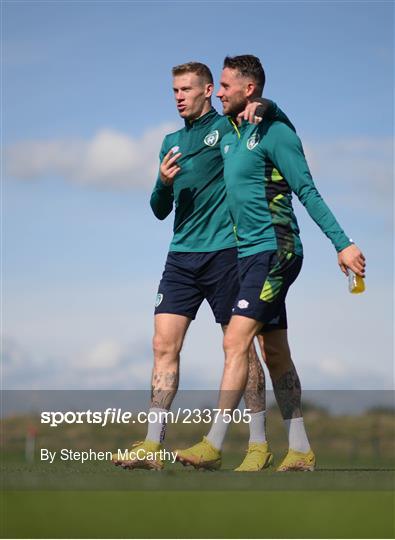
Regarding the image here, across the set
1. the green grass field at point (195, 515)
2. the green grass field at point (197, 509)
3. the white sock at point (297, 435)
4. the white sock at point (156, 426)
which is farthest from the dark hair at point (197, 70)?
the green grass field at point (195, 515)

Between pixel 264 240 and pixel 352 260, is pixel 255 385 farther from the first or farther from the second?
pixel 352 260

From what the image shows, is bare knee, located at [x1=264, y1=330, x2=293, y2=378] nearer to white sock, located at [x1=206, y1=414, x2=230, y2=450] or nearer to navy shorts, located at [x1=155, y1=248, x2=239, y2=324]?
navy shorts, located at [x1=155, y1=248, x2=239, y2=324]

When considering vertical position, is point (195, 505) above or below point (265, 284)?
below

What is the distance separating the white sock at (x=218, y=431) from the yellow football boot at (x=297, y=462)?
588 millimetres

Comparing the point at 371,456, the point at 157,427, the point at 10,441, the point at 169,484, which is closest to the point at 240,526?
the point at 169,484

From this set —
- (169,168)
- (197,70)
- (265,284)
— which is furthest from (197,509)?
(197,70)

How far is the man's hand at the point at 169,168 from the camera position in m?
7.70

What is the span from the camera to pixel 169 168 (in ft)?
25.3

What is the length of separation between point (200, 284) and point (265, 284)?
0.89 metres

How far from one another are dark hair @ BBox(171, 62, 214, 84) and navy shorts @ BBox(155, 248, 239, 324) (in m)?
1.44

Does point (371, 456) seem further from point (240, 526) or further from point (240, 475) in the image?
point (240, 526)

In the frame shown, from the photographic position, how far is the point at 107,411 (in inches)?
321

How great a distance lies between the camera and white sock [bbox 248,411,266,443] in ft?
24.9

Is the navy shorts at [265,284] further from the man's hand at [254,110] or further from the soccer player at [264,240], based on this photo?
the man's hand at [254,110]
